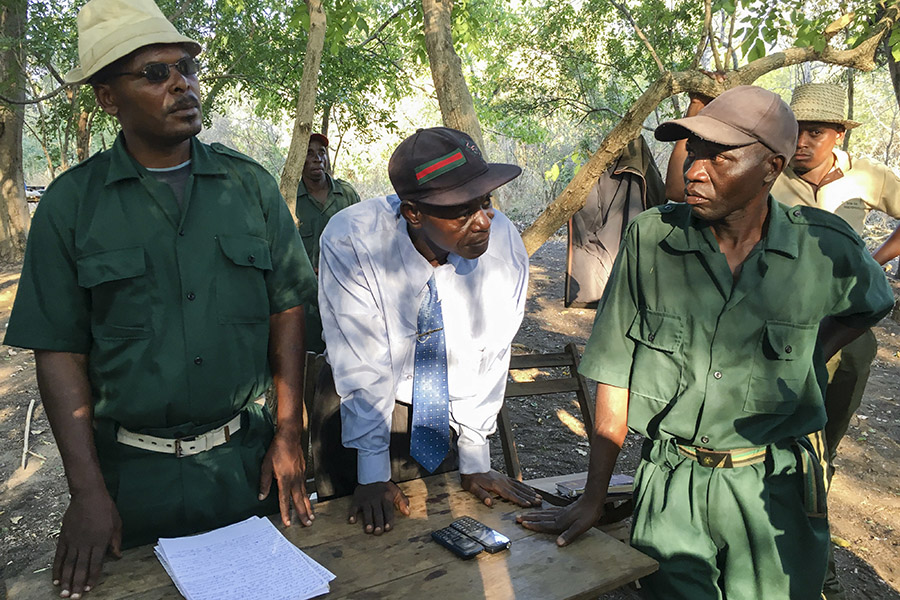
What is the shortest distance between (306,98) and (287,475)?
2.60 m

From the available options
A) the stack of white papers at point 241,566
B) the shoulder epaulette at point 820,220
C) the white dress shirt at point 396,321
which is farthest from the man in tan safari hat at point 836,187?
the stack of white papers at point 241,566

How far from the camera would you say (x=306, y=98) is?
3881 mm

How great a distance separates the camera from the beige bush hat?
179 cm

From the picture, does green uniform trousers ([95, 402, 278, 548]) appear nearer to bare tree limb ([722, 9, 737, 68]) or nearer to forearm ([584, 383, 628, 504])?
forearm ([584, 383, 628, 504])

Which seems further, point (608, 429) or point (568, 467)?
point (568, 467)

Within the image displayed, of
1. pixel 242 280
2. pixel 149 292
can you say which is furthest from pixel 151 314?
pixel 242 280

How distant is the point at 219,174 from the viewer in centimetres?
200

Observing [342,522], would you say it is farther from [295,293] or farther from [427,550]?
[295,293]

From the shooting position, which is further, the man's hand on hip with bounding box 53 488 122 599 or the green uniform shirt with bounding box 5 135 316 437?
the green uniform shirt with bounding box 5 135 316 437

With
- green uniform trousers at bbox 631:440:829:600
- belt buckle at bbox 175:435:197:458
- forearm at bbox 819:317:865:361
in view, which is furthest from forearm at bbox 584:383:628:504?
belt buckle at bbox 175:435:197:458

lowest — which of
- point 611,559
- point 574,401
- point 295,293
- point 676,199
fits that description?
point 574,401

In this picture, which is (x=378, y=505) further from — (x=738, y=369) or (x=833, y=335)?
(x=833, y=335)

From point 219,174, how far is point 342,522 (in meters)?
1.09

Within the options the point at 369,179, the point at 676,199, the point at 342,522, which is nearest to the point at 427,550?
the point at 342,522
